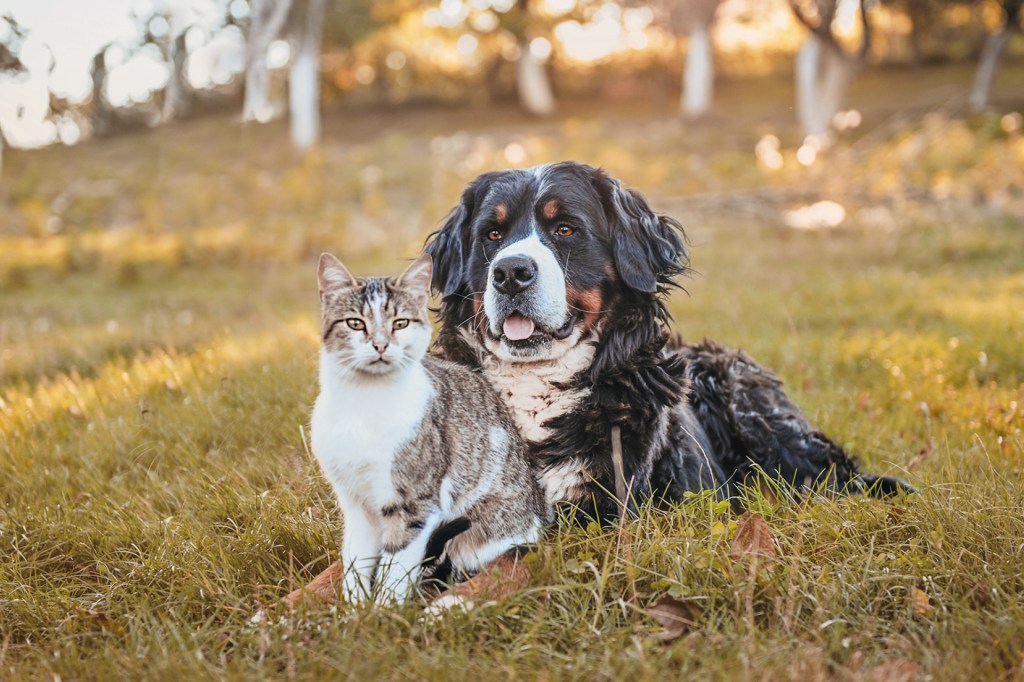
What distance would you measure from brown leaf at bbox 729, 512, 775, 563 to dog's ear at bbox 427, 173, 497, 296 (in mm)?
1334

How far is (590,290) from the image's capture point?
3.05 meters

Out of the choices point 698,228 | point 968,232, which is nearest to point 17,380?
point 698,228

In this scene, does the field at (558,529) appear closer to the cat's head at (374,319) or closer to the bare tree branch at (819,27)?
the cat's head at (374,319)

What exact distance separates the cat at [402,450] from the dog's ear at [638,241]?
29.9 inches

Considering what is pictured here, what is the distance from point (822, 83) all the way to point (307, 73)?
44.3 ft

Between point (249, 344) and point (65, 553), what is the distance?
2.74 metres

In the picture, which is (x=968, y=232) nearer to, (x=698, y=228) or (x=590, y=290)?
(x=698, y=228)

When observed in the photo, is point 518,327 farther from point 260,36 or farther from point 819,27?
point 260,36

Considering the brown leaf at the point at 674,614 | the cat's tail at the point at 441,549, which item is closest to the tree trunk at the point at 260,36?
the cat's tail at the point at 441,549

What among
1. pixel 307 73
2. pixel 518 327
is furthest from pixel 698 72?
pixel 518 327

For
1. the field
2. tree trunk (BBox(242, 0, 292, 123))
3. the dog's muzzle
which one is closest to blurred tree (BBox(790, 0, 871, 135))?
the field

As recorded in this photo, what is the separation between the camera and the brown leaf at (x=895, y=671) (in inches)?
88.0

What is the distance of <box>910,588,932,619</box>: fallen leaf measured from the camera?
2496 mm

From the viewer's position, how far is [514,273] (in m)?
2.79
